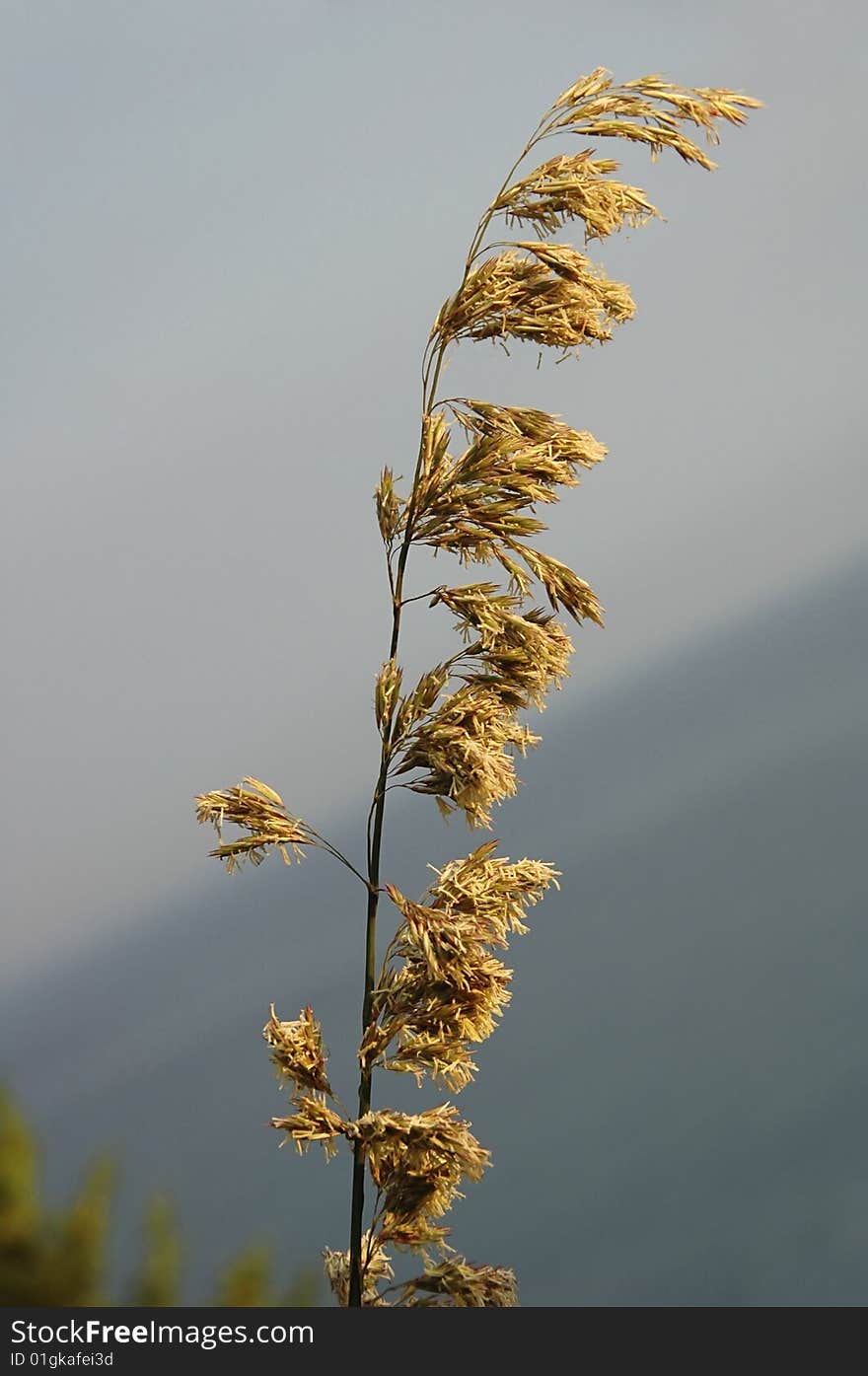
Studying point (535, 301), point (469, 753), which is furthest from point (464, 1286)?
point (535, 301)

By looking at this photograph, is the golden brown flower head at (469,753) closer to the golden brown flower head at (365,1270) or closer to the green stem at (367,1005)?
the green stem at (367,1005)

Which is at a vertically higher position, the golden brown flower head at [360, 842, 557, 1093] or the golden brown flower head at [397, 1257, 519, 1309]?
the golden brown flower head at [360, 842, 557, 1093]

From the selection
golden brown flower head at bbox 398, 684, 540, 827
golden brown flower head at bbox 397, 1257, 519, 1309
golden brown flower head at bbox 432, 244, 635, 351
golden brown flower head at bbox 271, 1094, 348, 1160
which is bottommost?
golden brown flower head at bbox 397, 1257, 519, 1309

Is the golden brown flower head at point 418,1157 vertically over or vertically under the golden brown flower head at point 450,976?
under

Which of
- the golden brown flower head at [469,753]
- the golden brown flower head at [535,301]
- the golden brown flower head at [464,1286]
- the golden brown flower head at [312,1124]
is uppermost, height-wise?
the golden brown flower head at [535,301]

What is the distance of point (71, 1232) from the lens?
26.2ft

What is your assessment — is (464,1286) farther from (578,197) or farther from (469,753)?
(578,197)

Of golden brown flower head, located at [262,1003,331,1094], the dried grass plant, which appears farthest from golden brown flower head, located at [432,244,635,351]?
golden brown flower head, located at [262,1003,331,1094]

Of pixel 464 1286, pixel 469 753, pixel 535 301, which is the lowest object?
pixel 464 1286

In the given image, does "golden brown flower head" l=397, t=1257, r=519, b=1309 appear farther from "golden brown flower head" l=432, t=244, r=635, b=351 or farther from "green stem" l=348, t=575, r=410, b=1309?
"golden brown flower head" l=432, t=244, r=635, b=351

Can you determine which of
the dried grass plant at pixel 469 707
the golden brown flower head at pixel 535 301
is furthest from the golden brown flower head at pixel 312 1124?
the golden brown flower head at pixel 535 301
